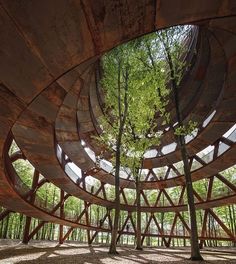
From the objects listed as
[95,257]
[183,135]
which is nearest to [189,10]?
[183,135]

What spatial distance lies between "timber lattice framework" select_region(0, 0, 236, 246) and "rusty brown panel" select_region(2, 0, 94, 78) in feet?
0.06

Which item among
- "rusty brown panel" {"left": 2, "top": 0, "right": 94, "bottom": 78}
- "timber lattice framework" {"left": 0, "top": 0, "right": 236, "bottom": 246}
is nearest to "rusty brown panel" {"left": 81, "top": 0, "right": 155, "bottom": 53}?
"timber lattice framework" {"left": 0, "top": 0, "right": 236, "bottom": 246}

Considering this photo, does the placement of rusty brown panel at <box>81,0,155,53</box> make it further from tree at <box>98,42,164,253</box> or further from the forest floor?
tree at <box>98,42,164,253</box>

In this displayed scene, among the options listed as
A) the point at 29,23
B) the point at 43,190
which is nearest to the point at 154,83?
the point at 29,23

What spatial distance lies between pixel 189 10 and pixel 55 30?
105 inches

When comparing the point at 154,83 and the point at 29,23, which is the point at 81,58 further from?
the point at 154,83

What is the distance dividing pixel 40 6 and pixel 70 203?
3083cm

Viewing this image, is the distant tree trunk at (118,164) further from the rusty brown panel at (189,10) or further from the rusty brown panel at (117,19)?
the rusty brown panel at (189,10)

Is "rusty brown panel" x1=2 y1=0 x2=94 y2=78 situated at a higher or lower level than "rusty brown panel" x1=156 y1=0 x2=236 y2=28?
lower

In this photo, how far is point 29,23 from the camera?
4266 millimetres

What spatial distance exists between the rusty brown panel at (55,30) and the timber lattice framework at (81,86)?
18 millimetres

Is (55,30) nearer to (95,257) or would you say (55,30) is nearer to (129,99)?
(95,257)

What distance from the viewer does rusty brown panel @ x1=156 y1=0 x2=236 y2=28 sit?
4184mm

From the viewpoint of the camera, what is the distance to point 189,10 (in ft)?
14.4
